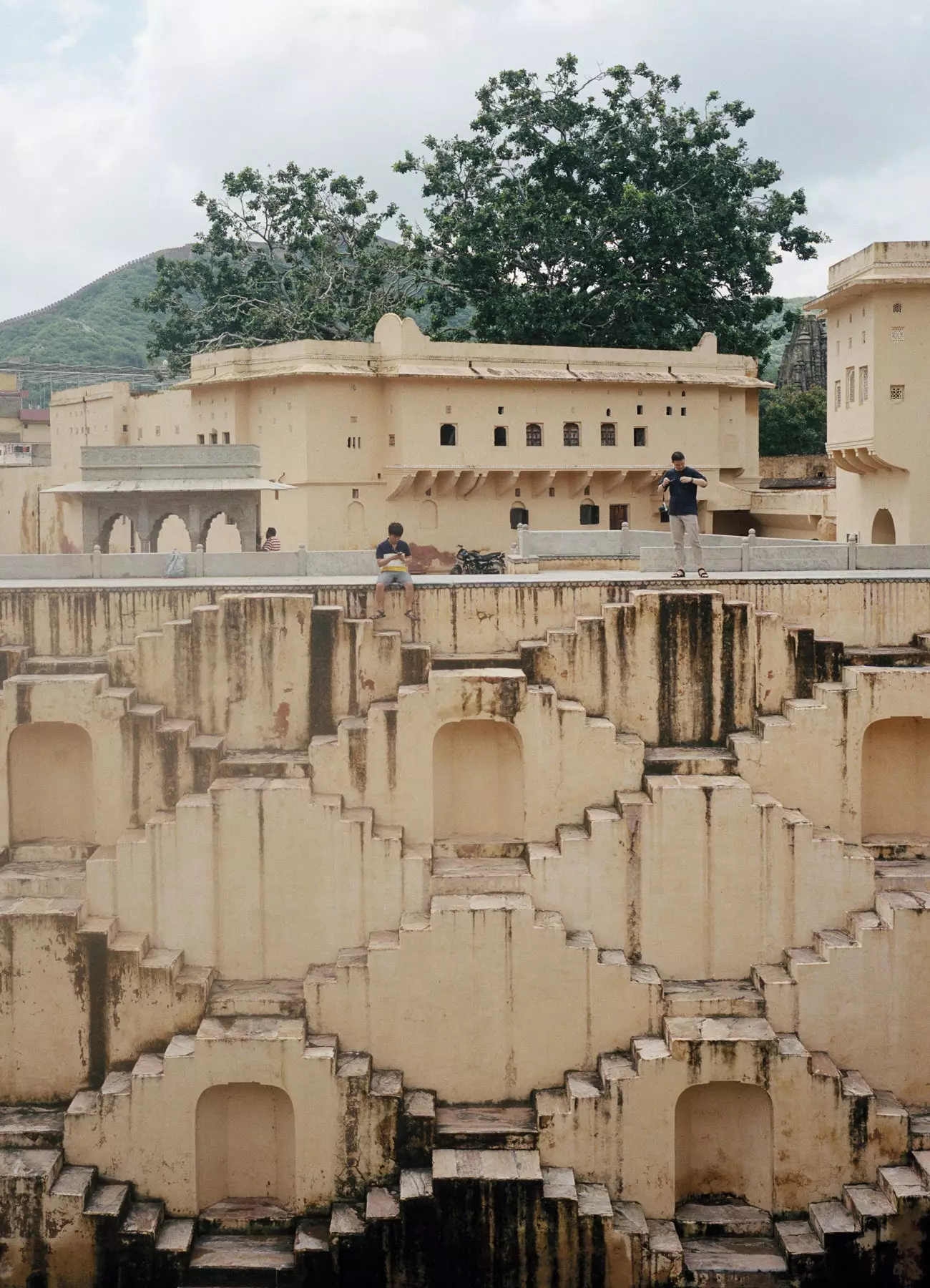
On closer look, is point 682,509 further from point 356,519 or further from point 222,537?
point 222,537

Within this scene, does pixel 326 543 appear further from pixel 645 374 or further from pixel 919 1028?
pixel 919 1028

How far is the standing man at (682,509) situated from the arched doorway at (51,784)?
25.6 ft

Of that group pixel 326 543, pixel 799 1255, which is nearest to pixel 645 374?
pixel 326 543

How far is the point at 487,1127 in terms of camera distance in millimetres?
15562

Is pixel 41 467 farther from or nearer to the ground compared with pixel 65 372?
nearer to the ground

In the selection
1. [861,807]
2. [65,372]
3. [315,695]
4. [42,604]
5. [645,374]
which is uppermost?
[65,372]

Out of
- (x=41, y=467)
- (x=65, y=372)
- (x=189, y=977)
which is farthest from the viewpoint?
(x=65, y=372)

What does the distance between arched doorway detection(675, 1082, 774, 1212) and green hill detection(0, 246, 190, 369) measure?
60084mm

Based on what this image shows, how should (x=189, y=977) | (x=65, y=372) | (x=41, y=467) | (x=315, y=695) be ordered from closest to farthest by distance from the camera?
(x=189, y=977) → (x=315, y=695) → (x=41, y=467) → (x=65, y=372)

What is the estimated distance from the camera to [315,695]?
17578 millimetres

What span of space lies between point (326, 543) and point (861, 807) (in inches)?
639

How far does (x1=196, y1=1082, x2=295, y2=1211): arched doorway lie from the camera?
1588 centimetres

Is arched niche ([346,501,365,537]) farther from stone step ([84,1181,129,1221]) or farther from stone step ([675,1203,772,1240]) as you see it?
stone step ([675,1203,772,1240])

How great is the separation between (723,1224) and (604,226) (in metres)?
28.0
